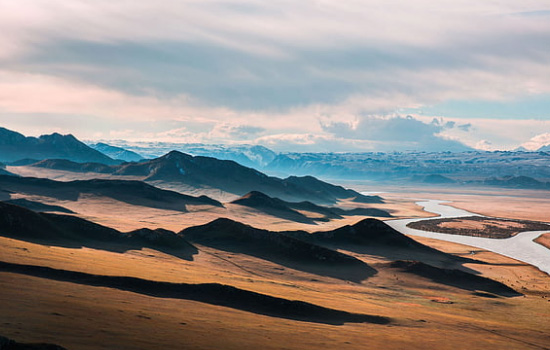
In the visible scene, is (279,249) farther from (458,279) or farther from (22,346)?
(22,346)

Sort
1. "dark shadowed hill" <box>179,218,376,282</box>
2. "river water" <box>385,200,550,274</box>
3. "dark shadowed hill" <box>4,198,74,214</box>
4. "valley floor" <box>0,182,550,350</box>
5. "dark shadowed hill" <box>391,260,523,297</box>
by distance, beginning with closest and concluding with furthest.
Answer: "valley floor" <box>0,182,550,350</box>, "dark shadowed hill" <box>391,260,523,297</box>, "dark shadowed hill" <box>179,218,376,282</box>, "river water" <box>385,200,550,274</box>, "dark shadowed hill" <box>4,198,74,214</box>

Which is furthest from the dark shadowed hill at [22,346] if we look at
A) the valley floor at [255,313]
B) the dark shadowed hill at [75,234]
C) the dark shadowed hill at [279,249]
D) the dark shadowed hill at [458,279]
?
the dark shadowed hill at [458,279]

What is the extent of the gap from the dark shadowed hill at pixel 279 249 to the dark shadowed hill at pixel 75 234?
11600 mm

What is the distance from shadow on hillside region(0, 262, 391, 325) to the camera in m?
52.6

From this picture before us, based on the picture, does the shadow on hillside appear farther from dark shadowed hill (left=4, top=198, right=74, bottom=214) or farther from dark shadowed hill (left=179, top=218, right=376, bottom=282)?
dark shadowed hill (left=4, top=198, right=74, bottom=214)

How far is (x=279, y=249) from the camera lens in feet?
360

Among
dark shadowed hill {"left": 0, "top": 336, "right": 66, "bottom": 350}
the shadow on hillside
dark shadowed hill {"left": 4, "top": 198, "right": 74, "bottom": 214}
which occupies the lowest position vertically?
dark shadowed hill {"left": 4, "top": 198, "right": 74, "bottom": 214}

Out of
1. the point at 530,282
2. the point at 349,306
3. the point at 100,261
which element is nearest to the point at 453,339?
the point at 349,306

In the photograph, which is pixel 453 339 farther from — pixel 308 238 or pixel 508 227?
pixel 508 227

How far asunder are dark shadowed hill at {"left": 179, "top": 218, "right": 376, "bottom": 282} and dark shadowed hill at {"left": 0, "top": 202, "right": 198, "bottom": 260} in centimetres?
1160

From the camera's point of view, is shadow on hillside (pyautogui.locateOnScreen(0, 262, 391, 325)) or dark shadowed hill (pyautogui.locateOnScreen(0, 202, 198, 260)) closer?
shadow on hillside (pyautogui.locateOnScreen(0, 262, 391, 325))

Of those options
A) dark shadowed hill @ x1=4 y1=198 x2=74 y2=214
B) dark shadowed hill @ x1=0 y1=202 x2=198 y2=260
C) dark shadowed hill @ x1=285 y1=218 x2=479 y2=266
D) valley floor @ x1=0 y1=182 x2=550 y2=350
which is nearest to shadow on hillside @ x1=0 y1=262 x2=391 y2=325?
valley floor @ x1=0 y1=182 x2=550 y2=350

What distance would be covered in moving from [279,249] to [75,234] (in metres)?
44.4

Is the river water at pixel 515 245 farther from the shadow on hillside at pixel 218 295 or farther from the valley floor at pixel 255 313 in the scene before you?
the shadow on hillside at pixel 218 295
